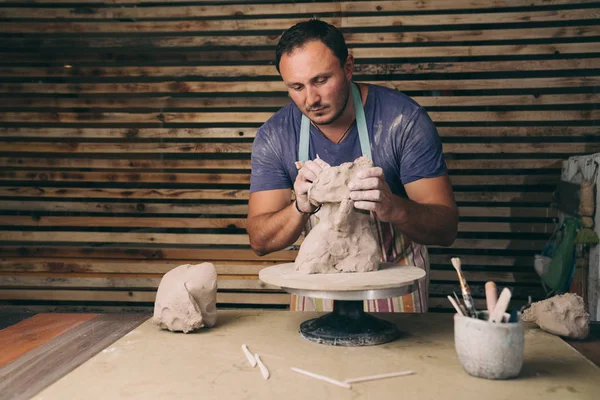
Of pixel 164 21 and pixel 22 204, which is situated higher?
pixel 164 21

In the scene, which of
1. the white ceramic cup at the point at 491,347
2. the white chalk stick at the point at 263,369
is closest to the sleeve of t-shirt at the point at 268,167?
the white chalk stick at the point at 263,369

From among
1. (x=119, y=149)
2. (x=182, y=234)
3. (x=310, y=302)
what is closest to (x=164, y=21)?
(x=119, y=149)

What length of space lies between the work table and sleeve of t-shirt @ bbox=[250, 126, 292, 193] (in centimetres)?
114

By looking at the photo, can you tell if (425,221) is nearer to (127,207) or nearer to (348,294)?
(348,294)

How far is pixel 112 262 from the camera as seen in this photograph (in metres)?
5.41

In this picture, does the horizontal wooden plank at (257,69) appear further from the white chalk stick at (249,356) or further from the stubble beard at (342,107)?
the white chalk stick at (249,356)

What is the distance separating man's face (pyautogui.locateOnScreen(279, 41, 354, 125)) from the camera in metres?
3.01

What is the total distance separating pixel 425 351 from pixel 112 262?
3.97m

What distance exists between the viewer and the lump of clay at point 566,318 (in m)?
2.28

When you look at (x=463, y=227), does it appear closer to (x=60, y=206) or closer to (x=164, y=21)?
(x=164, y=21)

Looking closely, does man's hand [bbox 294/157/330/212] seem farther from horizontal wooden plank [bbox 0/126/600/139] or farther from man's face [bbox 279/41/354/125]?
horizontal wooden plank [bbox 0/126/600/139]

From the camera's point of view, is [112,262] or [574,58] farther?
[112,262]

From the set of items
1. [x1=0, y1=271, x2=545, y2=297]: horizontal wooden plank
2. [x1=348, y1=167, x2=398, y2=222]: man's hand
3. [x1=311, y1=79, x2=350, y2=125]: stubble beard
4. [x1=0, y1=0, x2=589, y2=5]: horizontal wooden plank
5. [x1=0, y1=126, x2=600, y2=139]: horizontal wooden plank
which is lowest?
[x1=0, y1=271, x2=545, y2=297]: horizontal wooden plank

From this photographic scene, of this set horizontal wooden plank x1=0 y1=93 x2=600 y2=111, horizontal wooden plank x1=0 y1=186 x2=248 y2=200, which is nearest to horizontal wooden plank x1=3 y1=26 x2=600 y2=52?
horizontal wooden plank x1=0 y1=93 x2=600 y2=111
